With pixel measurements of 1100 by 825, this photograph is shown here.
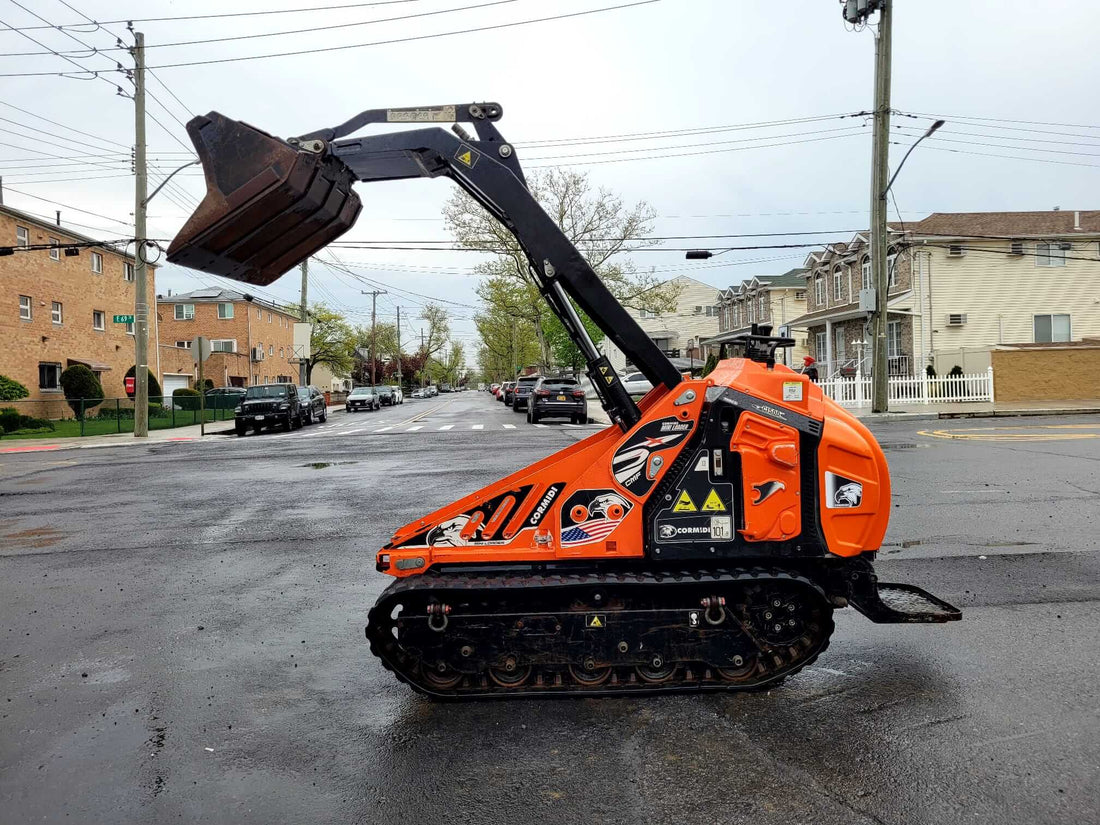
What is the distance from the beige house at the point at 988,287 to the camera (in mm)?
35406

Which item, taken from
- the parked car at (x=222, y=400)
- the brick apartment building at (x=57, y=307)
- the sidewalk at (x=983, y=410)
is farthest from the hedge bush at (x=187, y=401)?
the sidewalk at (x=983, y=410)

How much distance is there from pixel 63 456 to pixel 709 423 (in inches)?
847

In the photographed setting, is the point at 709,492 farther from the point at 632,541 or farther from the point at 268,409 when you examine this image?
the point at 268,409

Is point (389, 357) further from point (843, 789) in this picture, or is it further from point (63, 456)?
point (843, 789)

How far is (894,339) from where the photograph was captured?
37.8 meters

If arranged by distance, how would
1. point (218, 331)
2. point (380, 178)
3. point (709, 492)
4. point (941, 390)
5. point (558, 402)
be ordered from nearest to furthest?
point (709, 492)
point (380, 178)
point (558, 402)
point (941, 390)
point (218, 331)

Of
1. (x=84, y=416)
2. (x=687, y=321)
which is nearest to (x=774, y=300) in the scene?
(x=687, y=321)

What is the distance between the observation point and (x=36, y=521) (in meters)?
10.6

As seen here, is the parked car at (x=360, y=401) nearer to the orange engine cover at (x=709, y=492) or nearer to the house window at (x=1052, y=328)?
the house window at (x=1052, y=328)

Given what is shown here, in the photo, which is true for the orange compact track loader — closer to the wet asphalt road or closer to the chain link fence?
the wet asphalt road

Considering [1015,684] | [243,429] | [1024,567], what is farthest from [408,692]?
[243,429]

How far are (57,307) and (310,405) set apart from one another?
44.1 feet

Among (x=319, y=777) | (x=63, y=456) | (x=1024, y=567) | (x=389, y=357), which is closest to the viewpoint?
(x=319, y=777)

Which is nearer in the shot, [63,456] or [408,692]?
[408,692]
